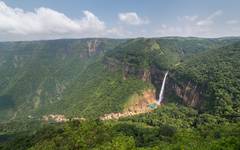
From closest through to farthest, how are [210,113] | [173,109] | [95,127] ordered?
1. [95,127]
2. [210,113]
3. [173,109]

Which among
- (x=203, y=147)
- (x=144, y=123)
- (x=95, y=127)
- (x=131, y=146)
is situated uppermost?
(x=203, y=147)

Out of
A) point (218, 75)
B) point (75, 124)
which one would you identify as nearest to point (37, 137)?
point (75, 124)

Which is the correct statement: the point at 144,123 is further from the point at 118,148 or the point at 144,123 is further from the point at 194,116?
the point at 118,148

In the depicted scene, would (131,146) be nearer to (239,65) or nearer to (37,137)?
(37,137)

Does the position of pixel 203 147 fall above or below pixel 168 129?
above

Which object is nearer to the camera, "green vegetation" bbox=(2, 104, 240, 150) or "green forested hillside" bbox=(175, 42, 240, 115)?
"green vegetation" bbox=(2, 104, 240, 150)

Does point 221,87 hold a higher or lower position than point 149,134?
higher

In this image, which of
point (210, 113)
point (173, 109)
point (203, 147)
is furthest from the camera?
point (173, 109)

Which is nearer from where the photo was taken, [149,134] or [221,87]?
[149,134]

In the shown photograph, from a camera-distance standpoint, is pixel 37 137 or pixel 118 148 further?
pixel 37 137

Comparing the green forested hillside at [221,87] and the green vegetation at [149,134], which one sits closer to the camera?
the green vegetation at [149,134]
